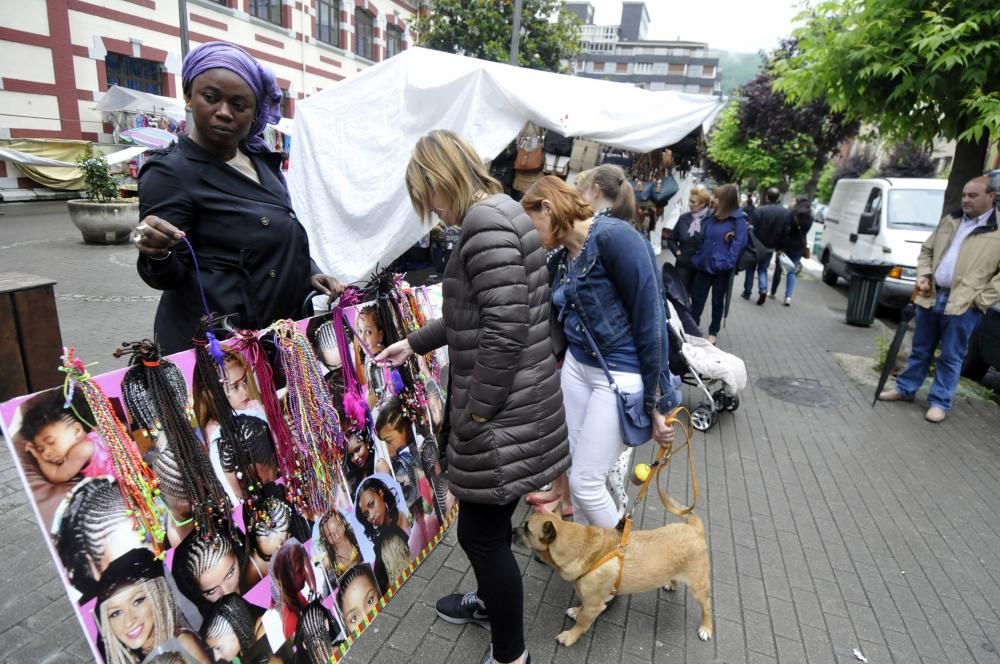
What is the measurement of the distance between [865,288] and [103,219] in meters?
13.4

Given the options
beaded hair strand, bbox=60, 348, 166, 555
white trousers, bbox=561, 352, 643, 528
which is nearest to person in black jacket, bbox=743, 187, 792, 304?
white trousers, bbox=561, 352, 643, 528

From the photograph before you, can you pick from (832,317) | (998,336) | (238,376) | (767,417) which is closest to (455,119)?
(238,376)

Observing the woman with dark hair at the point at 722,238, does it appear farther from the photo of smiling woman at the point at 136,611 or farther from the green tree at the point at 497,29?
the green tree at the point at 497,29

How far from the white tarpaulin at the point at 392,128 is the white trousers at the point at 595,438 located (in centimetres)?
268

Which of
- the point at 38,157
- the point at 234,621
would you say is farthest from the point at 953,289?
the point at 38,157

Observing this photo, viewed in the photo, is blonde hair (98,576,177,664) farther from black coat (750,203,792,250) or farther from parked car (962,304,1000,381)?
black coat (750,203,792,250)

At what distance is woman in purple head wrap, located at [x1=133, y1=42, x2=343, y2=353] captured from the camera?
1.92 meters

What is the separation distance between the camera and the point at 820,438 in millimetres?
4895

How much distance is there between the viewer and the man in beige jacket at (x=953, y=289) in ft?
15.6

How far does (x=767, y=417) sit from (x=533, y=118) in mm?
3452

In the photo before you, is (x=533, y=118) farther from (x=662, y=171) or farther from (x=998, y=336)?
(x=998, y=336)

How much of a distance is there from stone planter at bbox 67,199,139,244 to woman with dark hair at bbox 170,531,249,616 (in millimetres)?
10994

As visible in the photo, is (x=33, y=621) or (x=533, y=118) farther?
(x=533, y=118)

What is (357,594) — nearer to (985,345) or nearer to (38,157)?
(985,345)
